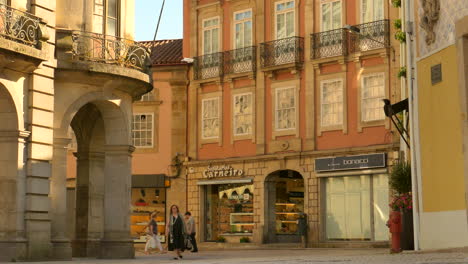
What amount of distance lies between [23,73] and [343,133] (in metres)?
18.3

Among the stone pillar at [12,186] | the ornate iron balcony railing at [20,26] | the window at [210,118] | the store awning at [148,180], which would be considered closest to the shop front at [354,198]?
the window at [210,118]

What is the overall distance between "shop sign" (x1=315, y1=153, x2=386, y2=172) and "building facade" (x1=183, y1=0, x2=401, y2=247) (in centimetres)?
4

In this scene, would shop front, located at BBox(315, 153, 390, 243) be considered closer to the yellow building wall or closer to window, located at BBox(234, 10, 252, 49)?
window, located at BBox(234, 10, 252, 49)

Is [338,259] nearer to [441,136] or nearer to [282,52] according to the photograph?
[441,136]

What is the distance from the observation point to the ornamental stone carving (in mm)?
20109

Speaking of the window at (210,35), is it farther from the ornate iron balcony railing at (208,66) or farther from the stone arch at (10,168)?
the stone arch at (10,168)

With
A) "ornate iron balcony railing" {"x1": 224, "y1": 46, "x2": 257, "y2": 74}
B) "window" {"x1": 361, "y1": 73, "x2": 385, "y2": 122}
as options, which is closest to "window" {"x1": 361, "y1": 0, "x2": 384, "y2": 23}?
"window" {"x1": 361, "y1": 73, "x2": 385, "y2": 122}

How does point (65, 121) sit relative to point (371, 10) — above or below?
below

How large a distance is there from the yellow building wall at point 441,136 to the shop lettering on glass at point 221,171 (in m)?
21.1

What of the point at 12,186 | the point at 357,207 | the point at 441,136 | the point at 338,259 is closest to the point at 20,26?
the point at 12,186

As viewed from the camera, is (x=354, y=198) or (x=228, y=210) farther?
(x=228, y=210)

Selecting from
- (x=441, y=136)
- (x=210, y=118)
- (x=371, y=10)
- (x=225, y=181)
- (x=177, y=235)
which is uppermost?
(x=371, y=10)

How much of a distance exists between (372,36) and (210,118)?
28.2 feet

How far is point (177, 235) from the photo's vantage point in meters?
25.0
